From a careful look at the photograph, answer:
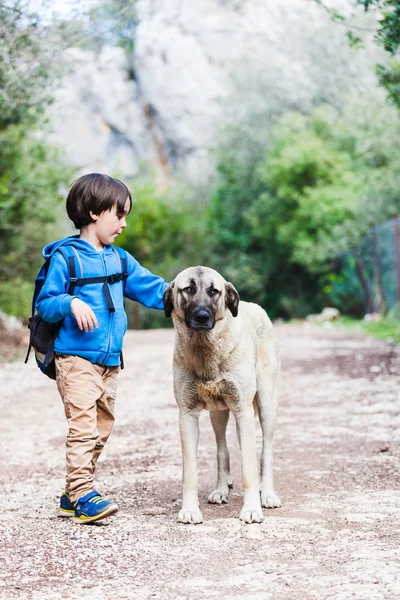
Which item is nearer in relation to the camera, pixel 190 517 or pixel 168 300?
pixel 190 517

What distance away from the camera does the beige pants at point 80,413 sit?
3994mm

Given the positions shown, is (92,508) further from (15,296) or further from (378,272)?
(378,272)

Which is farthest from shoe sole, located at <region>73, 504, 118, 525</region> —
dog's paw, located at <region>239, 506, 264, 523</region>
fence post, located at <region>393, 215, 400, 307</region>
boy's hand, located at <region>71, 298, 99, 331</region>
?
fence post, located at <region>393, 215, 400, 307</region>

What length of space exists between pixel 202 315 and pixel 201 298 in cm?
11

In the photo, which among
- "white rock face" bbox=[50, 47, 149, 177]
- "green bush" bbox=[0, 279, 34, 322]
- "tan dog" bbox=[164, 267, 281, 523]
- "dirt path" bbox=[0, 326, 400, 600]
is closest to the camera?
"dirt path" bbox=[0, 326, 400, 600]

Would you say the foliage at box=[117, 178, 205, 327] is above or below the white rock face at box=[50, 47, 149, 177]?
below

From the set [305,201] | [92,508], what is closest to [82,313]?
[92,508]

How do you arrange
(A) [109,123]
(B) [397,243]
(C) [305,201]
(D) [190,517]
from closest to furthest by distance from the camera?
(D) [190,517] → (B) [397,243] → (C) [305,201] → (A) [109,123]

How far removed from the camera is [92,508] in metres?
3.90

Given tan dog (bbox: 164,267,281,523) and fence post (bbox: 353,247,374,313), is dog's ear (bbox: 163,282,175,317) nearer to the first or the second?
tan dog (bbox: 164,267,281,523)

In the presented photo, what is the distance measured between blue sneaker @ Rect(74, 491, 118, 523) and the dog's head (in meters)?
0.98

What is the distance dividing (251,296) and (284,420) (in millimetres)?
24896

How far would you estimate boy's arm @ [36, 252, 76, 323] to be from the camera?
3951 millimetres

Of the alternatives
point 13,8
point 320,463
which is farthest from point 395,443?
point 13,8
